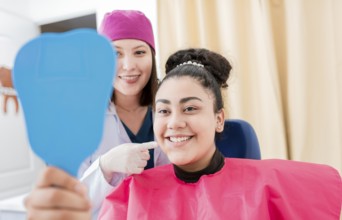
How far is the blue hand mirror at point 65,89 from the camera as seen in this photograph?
39 cm

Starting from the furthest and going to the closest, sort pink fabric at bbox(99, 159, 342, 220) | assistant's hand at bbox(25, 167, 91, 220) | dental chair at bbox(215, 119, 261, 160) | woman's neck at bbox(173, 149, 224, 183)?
1. dental chair at bbox(215, 119, 261, 160)
2. woman's neck at bbox(173, 149, 224, 183)
3. pink fabric at bbox(99, 159, 342, 220)
4. assistant's hand at bbox(25, 167, 91, 220)

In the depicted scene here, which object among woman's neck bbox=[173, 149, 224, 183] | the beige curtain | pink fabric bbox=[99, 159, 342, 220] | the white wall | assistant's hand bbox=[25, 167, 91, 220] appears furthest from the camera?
the white wall

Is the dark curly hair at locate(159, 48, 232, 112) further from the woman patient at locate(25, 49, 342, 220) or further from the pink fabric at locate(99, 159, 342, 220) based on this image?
the pink fabric at locate(99, 159, 342, 220)

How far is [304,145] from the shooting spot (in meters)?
1.68

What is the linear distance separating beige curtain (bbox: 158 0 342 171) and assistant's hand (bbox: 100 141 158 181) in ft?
3.27

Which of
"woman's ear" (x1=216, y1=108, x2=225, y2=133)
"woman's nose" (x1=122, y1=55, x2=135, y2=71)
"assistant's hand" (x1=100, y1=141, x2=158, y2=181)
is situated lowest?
"assistant's hand" (x1=100, y1=141, x2=158, y2=181)

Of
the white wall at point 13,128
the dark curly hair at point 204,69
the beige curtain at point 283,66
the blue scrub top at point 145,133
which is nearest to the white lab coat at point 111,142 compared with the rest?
the blue scrub top at point 145,133

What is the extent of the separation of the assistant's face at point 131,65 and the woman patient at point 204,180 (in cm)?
21

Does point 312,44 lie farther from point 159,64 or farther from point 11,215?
point 11,215

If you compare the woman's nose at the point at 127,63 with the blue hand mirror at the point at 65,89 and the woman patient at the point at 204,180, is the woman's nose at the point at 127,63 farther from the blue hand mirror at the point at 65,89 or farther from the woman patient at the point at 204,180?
the blue hand mirror at the point at 65,89

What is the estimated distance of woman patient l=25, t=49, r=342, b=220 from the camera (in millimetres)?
801

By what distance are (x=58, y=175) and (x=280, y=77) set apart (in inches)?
65.2

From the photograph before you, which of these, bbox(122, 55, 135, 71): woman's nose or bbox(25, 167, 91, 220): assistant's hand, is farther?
bbox(122, 55, 135, 71): woman's nose

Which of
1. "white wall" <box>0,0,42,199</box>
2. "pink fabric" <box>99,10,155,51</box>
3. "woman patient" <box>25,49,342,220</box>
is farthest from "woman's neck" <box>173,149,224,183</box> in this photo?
"white wall" <box>0,0,42,199</box>
